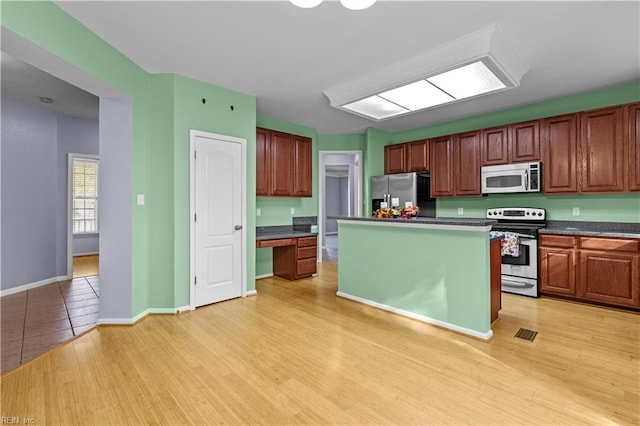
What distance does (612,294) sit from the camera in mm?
3449

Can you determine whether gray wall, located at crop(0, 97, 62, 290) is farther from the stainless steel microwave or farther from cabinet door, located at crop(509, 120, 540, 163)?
cabinet door, located at crop(509, 120, 540, 163)

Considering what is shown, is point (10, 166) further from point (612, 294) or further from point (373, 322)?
point (612, 294)

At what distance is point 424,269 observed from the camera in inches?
123

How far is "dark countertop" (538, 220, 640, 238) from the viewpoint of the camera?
3.50 meters

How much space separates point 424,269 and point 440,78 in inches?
79.1

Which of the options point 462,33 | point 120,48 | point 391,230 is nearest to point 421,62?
point 462,33

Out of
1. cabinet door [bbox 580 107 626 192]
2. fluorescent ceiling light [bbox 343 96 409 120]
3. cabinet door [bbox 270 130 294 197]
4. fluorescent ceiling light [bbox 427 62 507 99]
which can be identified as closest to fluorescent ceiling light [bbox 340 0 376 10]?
fluorescent ceiling light [bbox 427 62 507 99]

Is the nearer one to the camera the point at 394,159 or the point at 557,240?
the point at 557,240

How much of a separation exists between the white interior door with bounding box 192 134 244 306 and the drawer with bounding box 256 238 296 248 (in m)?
0.52

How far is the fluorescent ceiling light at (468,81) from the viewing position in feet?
9.54

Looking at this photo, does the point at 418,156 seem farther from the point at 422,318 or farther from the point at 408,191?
the point at 422,318

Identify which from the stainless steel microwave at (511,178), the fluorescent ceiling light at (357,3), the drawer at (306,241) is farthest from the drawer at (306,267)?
the fluorescent ceiling light at (357,3)

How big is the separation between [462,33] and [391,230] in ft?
6.59

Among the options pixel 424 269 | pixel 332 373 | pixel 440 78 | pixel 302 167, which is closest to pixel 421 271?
pixel 424 269
